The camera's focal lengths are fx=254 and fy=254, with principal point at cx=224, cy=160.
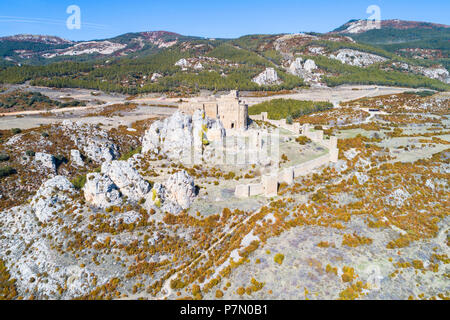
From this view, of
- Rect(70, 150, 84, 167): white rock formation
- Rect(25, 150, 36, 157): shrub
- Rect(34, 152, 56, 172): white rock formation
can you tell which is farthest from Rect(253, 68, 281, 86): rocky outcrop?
Rect(25, 150, 36, 157): shrub

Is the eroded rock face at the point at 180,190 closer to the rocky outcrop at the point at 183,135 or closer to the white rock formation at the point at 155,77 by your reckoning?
the rocky outcrop at the point at 183,135

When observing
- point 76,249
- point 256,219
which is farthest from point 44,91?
point 256,219

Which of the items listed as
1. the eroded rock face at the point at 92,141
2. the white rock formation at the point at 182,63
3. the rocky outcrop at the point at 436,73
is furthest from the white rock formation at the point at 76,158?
the rocky outcrop at the point at 436,73

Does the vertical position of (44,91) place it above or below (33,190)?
above

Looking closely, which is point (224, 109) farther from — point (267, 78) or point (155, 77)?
point (155, 77)

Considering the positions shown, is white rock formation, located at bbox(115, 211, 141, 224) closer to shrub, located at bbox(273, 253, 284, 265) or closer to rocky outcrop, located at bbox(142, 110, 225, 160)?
rocky outcrop, located at bbox(142, 110, 225, 160)
